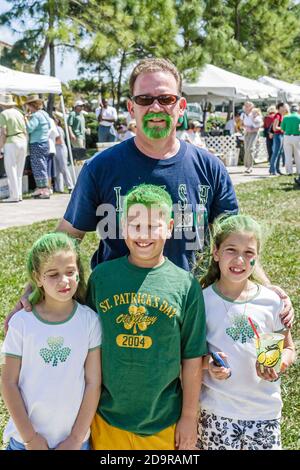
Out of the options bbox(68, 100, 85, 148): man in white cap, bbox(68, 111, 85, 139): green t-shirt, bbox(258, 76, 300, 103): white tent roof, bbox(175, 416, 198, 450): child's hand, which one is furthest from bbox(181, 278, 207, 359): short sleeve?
bbox(258, 76, 300, 103): white tent roof

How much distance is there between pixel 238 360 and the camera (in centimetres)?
240

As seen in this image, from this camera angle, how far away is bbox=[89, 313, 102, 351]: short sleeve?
2.33 m

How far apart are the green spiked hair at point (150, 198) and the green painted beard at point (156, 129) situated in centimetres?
28

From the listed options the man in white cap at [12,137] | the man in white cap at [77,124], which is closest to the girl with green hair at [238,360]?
the man in white cap at [12,137]

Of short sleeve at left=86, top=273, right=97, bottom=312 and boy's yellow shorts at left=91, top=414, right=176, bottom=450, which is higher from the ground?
short sleeve at left=86, top=273, right=97, bottom=312

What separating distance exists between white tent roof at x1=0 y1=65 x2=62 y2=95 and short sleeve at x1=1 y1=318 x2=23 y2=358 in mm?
9783

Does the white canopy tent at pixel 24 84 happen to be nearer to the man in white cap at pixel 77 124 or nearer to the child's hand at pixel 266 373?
the man in white cap at pixel 77 124

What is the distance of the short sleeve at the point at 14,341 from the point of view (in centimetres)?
229

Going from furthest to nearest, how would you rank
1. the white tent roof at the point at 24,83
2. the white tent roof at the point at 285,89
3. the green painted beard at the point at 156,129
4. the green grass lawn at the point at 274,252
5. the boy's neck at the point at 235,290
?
the white tent roof at the point at 285,89
the white tent roof at the point at 24,83
the green grass lawn at the point at 274,252
the green painted beard at the point at 156,129
the boy's neck at the point at 235,290

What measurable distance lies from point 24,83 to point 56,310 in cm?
1026

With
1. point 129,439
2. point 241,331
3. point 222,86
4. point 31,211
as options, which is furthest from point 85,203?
point 222,86

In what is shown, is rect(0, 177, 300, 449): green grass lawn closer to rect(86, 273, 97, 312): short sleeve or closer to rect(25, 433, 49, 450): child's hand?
rect(86, 273, 97, 312): short sleeve
